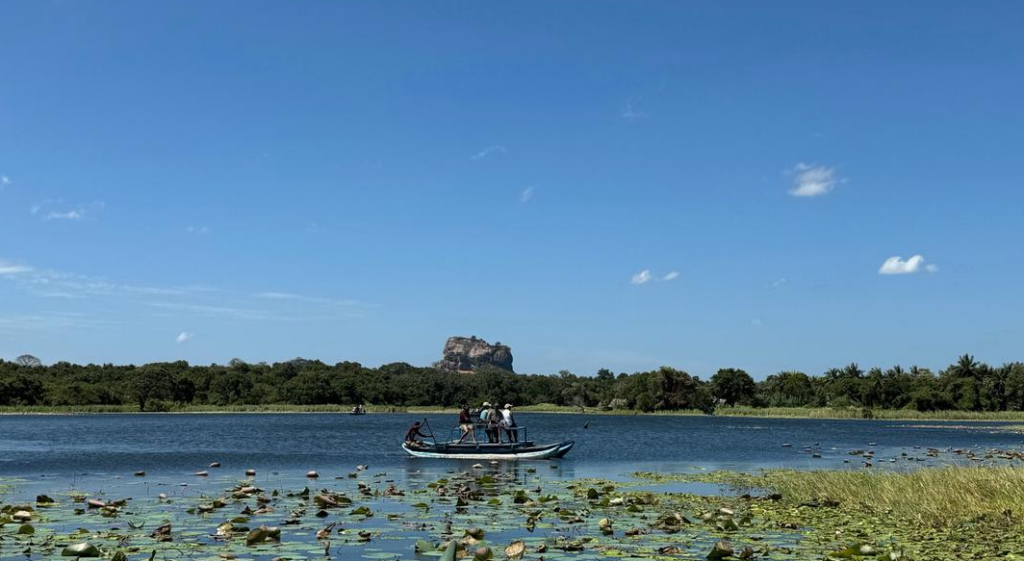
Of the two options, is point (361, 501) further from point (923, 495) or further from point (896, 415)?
point (896, 415)

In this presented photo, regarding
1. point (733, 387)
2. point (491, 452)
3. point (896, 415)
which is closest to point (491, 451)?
point (491, 452)

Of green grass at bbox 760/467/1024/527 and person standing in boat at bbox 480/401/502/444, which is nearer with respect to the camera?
green grass at bbox 760/467/1024/527

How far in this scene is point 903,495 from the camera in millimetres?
23250

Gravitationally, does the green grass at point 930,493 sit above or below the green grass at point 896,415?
below

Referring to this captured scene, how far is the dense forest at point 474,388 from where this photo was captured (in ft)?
478

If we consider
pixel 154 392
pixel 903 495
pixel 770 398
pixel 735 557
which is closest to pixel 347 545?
pixel 735 557

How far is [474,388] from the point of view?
182500 millimetres

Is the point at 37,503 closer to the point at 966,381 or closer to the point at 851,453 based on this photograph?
the point at 851,453

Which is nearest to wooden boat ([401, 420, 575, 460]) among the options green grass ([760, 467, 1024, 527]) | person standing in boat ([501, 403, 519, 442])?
person standing in boat ([501, 403, 519, 442])

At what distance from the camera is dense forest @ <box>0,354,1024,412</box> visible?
145625 mm

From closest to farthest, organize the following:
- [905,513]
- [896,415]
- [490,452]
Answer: [905,513], [490,452], [896,415]

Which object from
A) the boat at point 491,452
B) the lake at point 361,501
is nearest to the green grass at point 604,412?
the lake at point 361,501

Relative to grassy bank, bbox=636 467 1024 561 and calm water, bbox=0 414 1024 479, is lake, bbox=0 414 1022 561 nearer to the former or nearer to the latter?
calm water, bbox=0 414 1024 479

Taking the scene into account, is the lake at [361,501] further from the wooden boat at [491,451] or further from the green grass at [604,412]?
the green grass at [604,412]
